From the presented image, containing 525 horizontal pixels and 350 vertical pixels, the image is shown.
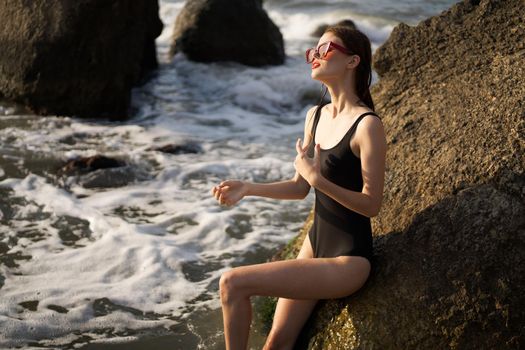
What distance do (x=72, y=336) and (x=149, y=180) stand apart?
3.09 m

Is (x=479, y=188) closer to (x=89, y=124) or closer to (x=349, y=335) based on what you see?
(x=349, y=335)

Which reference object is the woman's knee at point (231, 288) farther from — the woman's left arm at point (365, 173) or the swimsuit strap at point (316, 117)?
the swimsuit strap at point (316, 117)

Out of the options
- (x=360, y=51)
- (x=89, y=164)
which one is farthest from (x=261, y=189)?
(x=89, y=164)

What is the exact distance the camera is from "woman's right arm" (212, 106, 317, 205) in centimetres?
335

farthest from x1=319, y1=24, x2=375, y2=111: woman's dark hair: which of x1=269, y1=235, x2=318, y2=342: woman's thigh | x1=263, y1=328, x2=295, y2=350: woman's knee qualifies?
x1=263, y1=328, x2=295, y2=350: woman's knee

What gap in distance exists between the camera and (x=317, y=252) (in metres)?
3.39

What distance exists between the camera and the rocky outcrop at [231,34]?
41.9 ft

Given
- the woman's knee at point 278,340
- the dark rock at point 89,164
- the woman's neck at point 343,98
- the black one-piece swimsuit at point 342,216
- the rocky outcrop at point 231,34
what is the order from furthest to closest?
1. the rocky outcrop at point 231,34
2. the dark rock at point 89,164
3. the woman's knee at point 278,340
4. the woman's neck at point 343,98
5. the black one-piece swimsuit at point 342,216

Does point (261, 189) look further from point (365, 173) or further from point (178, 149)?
point (178, 149)

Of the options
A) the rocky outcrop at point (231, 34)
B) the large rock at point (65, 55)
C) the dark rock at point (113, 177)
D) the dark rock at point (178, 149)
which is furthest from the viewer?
the rocky outcrop at point (231, 34)

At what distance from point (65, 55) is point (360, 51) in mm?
6478

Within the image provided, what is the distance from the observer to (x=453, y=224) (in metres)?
3.31

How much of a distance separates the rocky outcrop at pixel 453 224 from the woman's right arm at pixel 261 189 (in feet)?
1.49

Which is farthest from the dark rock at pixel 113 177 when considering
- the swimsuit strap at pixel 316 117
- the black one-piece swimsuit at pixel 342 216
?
the black one-piece swimsuit at pixel 342 216
